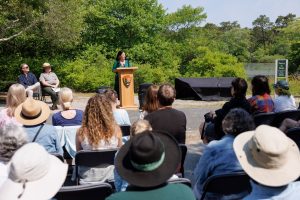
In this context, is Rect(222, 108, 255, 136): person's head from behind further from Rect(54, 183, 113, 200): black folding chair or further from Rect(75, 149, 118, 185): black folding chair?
Rect(54, 183, 113, 200): black folding chair

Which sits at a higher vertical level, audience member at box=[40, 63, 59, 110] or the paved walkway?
audience member at box=[40, 63, 59, 110]

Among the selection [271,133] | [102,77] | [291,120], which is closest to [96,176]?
[271,133]

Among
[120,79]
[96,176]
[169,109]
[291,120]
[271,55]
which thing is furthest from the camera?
Result: [271,55]

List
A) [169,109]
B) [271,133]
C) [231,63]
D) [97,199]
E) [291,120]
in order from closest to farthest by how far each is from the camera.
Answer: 1. [271,133]
2. [97,199]
3. [169,109]
4. [291,120]
5. [231,63]

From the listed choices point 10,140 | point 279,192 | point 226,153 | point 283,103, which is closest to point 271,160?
point 279,192

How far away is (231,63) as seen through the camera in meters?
28.7

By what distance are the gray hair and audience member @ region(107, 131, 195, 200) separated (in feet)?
3.60

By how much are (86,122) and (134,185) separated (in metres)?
2.26

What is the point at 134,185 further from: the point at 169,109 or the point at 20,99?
the point at 20,99

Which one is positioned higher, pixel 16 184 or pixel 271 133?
pixel 271 133

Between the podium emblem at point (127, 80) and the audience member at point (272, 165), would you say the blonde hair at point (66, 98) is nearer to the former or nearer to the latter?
the audience member at point (272, 165)

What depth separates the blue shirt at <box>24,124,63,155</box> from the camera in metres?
4.75

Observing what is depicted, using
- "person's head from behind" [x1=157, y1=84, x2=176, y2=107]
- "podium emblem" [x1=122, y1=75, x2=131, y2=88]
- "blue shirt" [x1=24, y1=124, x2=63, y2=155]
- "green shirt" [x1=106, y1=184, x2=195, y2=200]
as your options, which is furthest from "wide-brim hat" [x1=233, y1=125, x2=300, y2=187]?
"podium emblem" [x1=122, y1=75, x2=131, y2=88]

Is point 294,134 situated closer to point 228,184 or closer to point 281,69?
point 228,184
